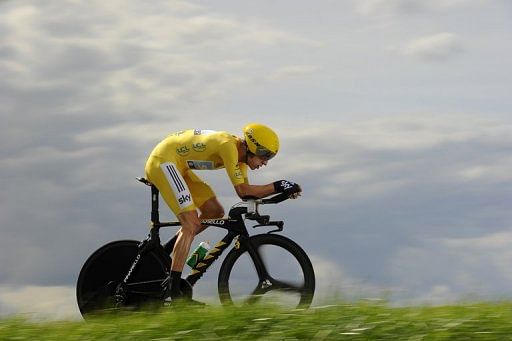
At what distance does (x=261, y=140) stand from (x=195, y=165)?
3.15ft

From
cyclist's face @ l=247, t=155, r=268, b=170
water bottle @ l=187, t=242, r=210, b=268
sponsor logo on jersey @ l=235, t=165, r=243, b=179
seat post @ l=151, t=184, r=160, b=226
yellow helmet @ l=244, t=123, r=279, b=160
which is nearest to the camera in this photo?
sponsor logo on jersey @ l=235, t=165, r=243, b=179

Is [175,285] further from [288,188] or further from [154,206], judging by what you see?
[288,188]

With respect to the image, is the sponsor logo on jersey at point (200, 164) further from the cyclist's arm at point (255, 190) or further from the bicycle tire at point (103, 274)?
the bicycle tire at point (103, 274)

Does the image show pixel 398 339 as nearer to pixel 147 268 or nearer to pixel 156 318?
pixel 156 318

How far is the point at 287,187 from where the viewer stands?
12.2m

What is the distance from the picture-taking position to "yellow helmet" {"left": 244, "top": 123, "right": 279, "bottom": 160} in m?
12.3

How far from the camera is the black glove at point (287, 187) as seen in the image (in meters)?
12.2

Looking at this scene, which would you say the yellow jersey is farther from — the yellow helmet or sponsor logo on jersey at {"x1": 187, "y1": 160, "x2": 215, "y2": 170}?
the yellow helmet

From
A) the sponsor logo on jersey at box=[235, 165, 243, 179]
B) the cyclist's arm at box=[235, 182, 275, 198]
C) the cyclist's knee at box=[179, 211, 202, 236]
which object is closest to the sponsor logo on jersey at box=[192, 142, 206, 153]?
the sponsor logo on jersey at box=[235, 165, 243, 179]

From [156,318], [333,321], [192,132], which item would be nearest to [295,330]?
[333,321]

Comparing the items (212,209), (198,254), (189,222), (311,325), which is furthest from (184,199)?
(311,325)

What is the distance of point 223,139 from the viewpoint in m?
12.3

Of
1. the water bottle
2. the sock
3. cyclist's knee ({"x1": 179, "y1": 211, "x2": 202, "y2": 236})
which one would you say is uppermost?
cyclist's knee ({"x1": 179, "y1": 211, "x2": 202, "y2": 236})

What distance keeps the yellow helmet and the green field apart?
2.52 metres
